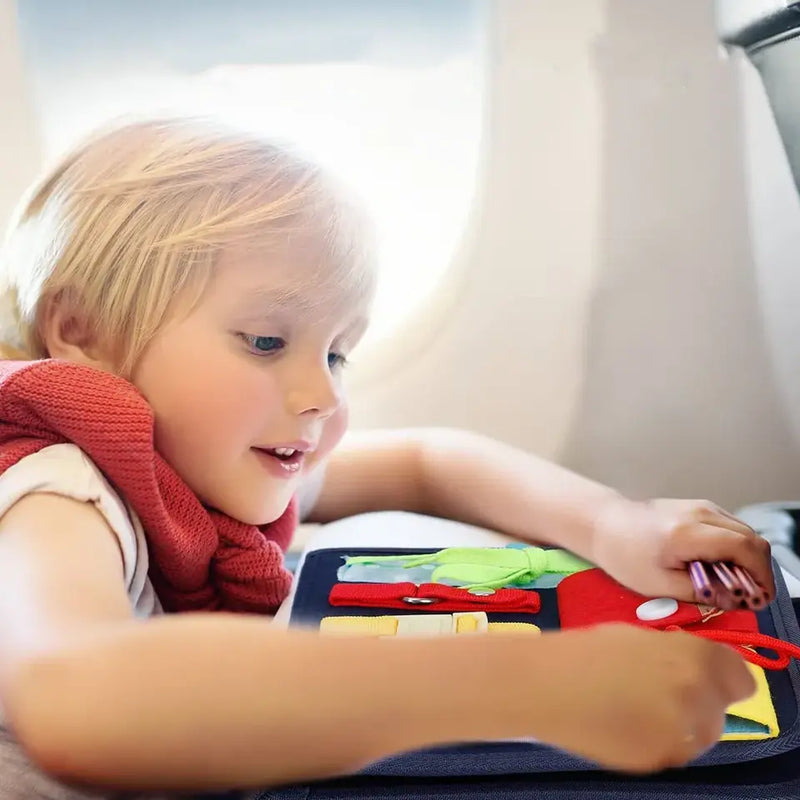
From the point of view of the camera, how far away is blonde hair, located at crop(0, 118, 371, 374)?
65 cm

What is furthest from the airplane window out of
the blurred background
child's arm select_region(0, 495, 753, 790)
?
child's arm select_region(0, 495, 753, 790)

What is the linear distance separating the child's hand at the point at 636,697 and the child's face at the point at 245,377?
332 millimetres

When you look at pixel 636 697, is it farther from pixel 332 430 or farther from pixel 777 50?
pixel 777 50

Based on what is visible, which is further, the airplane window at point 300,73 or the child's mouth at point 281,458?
the airplane window at point 300,73

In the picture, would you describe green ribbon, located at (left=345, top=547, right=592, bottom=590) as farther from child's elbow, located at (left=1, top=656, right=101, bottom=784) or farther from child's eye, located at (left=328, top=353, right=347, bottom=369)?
child's elbow, located at (left=1, top=656, right=101, bottom=784)

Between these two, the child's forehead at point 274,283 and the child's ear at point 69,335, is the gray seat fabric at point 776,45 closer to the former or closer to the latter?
the child's forehead at point 274,283

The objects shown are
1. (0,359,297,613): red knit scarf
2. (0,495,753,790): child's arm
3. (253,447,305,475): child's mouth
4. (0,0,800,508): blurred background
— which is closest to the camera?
(0,495,753,790): child's arm

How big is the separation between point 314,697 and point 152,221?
394 mm

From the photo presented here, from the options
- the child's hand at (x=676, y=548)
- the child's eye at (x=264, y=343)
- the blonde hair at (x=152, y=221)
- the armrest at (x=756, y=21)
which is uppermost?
the armrest at (x=756, y=21)

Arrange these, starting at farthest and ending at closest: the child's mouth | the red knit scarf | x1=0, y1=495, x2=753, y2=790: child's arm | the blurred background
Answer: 1. the blurred background
2. the child's mouth
3. the red knit scarf
4. x1=0, y1=495, x2=753, y2=790: child's arm

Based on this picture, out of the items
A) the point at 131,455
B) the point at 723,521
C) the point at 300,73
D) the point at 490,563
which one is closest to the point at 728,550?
the point at 723,521

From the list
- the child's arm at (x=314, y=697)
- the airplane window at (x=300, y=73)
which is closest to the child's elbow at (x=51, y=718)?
the child's arm at (x=314, y=697)

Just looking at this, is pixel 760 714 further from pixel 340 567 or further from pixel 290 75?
pixel 290 75

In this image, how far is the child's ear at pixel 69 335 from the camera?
68 cm
